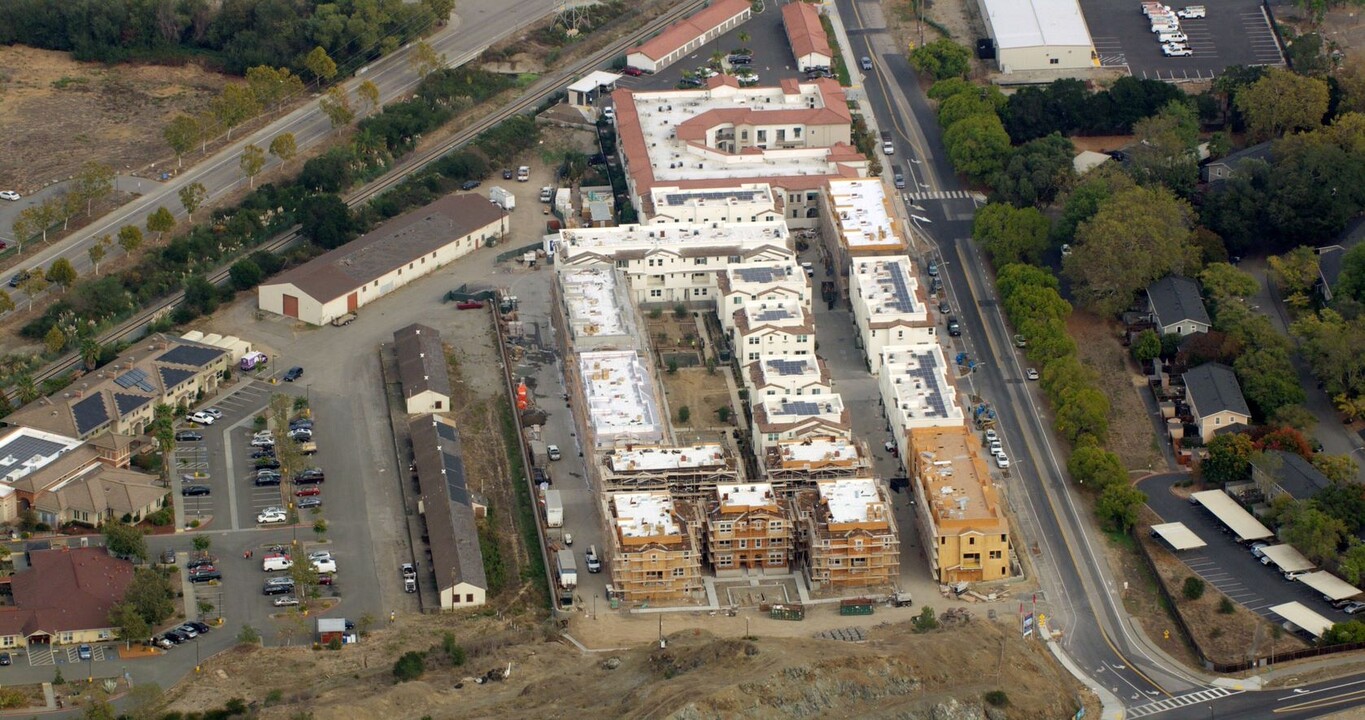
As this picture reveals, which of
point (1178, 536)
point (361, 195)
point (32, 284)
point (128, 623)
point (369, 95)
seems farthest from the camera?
point (369, 95)

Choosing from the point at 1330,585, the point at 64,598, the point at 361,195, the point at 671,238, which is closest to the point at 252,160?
the point at 361,195

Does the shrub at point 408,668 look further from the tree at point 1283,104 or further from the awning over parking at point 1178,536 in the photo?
the tree at point 1283,104

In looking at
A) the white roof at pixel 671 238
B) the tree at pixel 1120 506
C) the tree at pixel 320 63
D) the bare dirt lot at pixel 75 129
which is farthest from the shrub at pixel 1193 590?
the tree at pixel 320 63

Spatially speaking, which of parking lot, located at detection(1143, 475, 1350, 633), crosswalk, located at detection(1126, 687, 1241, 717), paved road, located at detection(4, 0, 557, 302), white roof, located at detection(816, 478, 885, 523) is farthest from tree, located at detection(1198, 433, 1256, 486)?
paved road, located at detection(4, 0, 557, 302)

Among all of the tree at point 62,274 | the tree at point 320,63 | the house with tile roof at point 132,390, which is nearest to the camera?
the house with tile roof at point 132,390

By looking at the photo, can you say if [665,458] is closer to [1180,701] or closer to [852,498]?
[852,498]

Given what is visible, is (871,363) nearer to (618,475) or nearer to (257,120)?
(618,475)

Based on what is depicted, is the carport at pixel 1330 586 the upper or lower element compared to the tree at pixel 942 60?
lower

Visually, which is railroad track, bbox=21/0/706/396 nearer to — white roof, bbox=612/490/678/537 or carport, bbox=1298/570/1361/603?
white roof, bbox=612/490/678/537
